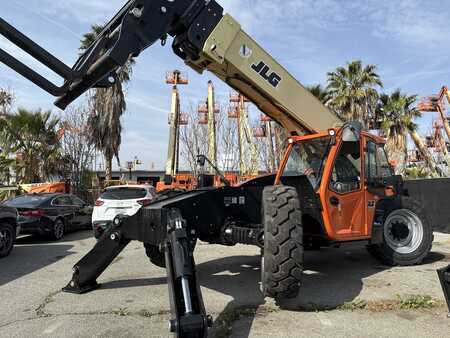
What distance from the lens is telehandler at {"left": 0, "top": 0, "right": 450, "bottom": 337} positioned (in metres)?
4.46

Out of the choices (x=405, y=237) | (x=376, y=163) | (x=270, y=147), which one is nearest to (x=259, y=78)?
(x=376, y=163)

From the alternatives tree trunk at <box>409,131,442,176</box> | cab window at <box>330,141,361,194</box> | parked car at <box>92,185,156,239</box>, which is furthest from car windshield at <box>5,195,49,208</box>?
tree trunk at <box>409,131,442,176</box>

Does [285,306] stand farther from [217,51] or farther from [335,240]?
[217,51]

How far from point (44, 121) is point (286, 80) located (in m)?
18.2

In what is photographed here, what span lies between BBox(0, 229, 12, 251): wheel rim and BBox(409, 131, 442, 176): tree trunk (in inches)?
836

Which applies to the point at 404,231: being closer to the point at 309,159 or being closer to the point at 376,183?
the point at 376,183

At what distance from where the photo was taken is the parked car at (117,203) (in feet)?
36.4

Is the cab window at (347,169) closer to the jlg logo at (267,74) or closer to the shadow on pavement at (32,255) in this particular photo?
the jlg logo at (267,74)

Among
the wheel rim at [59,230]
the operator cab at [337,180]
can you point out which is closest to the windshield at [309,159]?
the operator cab at [337,180]

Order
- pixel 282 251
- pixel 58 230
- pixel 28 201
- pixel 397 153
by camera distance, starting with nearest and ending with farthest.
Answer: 1. pixel 282 251
2. pixel 28 201
3. pixel 58 230
4. pixel 397 153

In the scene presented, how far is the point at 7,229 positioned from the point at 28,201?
2800 mm

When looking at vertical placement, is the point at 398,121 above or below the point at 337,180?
above

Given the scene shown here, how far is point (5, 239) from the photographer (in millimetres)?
9234

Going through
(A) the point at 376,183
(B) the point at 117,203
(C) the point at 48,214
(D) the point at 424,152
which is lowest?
(C) the point at 48,214
